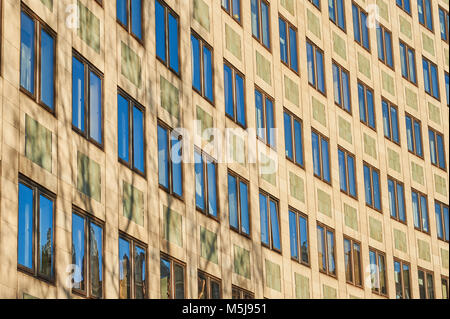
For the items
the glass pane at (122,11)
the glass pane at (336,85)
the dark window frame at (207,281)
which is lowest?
the dark window frame at (207,281)

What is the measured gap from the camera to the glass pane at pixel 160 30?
32.8 metres

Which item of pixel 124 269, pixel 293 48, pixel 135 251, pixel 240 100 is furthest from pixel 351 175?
pixel 124 269

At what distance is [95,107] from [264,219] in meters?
10.6

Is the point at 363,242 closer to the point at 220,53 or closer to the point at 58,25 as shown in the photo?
the point at 220,53

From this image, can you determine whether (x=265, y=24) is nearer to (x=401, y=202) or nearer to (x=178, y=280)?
(x=401, y=202)

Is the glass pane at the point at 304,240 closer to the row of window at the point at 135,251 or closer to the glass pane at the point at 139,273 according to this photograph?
the row of window at the point at 135,251

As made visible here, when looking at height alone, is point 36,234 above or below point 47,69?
below

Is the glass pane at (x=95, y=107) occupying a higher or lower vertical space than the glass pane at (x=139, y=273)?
higher

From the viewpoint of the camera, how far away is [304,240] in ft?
132

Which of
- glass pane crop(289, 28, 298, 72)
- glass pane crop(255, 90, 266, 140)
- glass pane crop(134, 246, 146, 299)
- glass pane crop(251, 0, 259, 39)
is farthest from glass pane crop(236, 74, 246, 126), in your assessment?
glass pane crop(134, 246, 146, 299)

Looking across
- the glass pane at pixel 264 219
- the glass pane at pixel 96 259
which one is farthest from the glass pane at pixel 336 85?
the glass pane at pixel 96 259

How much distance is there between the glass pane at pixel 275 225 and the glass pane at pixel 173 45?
6.99 meters

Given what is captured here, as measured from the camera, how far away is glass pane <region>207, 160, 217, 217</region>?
34.6 m
